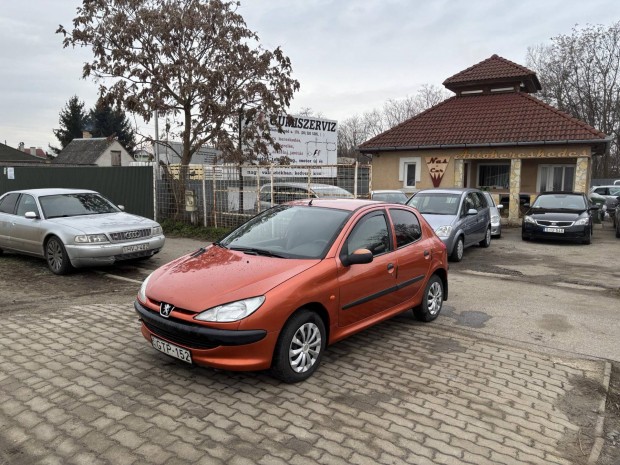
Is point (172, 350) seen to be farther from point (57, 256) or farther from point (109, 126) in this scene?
point (109, 126)

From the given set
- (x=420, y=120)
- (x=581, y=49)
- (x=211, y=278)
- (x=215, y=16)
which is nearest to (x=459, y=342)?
(x=211, y=278)

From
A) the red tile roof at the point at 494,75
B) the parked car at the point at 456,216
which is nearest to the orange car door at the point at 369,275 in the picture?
the parked car at the point at 456,216

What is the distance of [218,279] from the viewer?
410 centimetres

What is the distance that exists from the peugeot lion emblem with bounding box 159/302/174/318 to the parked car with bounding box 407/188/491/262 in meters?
7.17

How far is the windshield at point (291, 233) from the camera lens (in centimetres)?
458

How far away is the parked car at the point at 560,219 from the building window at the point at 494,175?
490 cm

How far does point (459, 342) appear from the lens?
532 centimetres

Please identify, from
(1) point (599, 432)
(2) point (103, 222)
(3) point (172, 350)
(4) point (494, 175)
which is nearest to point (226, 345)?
(3) point (172, 350)

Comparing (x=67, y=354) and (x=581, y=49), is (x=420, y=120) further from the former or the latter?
(x=581, y=49)

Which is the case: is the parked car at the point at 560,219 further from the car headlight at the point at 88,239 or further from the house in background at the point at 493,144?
the car headlight at the point at 88,239

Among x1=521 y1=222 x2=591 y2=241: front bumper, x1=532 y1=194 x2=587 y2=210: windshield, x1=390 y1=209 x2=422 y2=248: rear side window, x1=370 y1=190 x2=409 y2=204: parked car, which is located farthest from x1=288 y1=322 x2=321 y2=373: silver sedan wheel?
x1=532 y1=194 x2=587 y2=210: windshield

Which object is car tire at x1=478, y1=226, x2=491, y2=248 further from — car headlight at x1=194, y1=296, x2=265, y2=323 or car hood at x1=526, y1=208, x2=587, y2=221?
car headlight at x1=194, y1=296, x2=265, y2=323

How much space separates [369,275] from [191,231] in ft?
32.7

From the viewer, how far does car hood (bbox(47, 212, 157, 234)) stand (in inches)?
319
